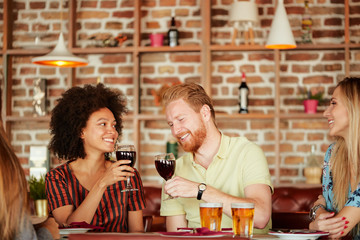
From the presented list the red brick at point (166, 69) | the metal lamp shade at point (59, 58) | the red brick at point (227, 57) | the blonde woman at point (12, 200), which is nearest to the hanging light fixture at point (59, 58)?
the metal lamp shade at point (59, 58)

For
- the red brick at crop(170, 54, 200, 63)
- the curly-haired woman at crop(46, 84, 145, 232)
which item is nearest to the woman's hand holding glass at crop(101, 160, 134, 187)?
the curly-haired woman at crop(46, 84, 145, 232)

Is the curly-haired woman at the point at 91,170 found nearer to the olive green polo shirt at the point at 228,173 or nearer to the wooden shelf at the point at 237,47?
the olive green polo shirt at the point at 228,173

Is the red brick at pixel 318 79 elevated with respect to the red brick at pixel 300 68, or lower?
lower

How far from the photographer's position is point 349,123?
2.45 metres

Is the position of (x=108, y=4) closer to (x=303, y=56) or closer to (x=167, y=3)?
(x=167, y=3)

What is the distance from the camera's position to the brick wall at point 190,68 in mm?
4816

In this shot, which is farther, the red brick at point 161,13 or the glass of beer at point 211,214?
the red brick at point 161,13

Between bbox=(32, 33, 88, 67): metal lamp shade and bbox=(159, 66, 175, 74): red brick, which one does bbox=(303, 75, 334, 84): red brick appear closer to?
bbox=(159, 66, 175, 74): red brick

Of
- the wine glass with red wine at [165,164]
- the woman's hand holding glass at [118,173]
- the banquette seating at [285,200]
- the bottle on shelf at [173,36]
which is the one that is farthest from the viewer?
the bottle on shelf at [173,36]

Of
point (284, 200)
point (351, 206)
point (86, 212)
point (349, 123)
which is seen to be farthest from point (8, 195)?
point (284, 200)

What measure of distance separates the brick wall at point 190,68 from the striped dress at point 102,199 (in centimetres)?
233

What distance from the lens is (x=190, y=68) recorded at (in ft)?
16.2

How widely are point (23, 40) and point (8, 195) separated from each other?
156 inches

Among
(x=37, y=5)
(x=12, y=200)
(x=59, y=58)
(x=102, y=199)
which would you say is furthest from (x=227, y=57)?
(x=12, y=200)
